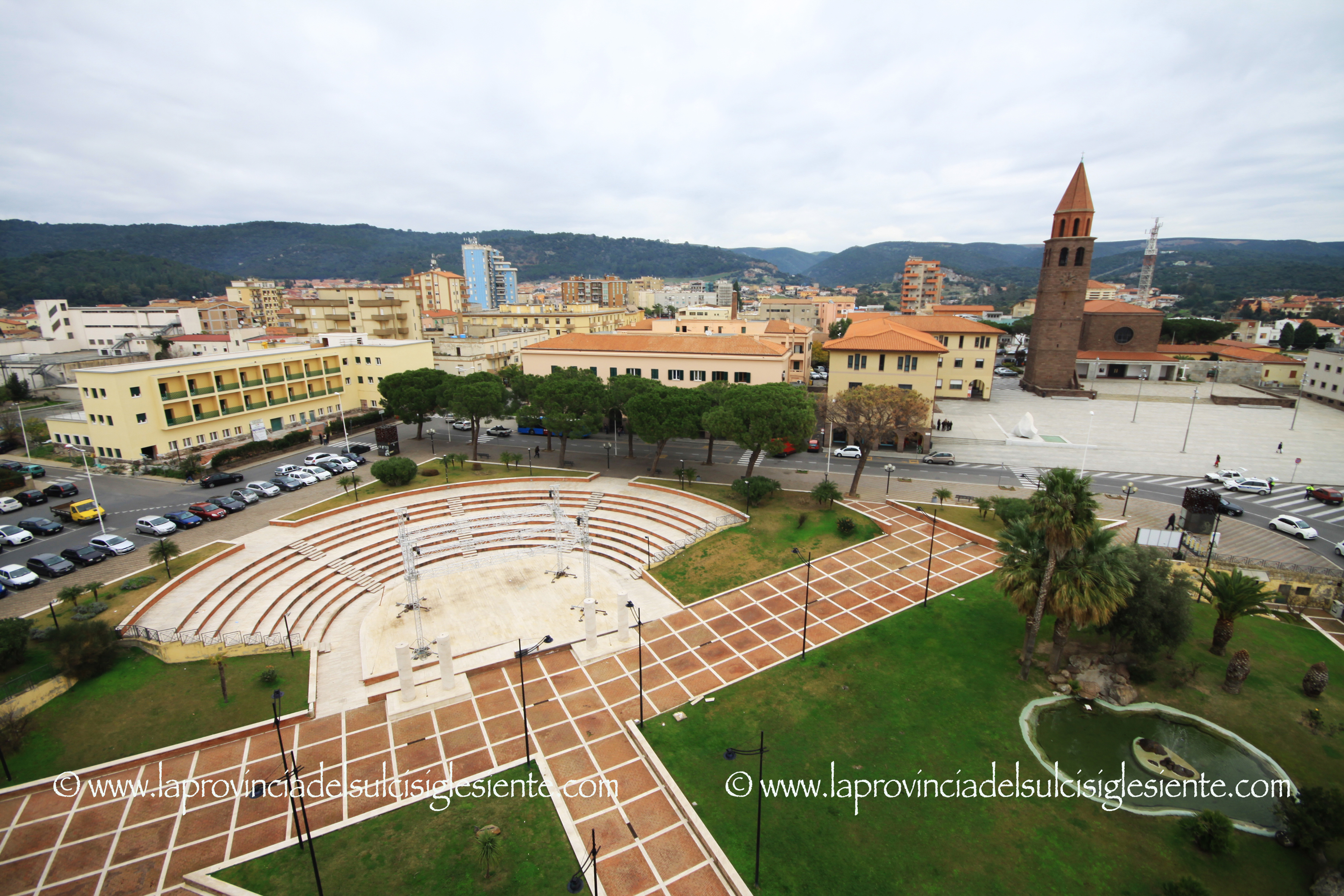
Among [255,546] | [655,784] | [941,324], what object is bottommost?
[655,784]

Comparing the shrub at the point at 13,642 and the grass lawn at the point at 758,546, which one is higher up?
the shrub at the point at 13,642

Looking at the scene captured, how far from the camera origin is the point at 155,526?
31.0 meters

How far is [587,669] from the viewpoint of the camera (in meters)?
22.7

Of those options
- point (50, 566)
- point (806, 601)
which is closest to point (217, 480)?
point (50, 566)

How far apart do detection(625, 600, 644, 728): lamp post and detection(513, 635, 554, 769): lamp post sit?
3.68 metres

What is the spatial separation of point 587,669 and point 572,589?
675 centimetres

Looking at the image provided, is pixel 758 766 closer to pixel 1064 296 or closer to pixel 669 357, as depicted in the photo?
pixel 669 357

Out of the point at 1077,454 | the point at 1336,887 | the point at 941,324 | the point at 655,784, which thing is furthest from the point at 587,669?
the point at 941,324

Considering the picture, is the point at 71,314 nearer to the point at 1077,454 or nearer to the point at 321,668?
the point at 321,668

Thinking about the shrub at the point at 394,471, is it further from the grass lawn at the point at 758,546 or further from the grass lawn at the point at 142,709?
A: the grass lawn at the point at 758,546

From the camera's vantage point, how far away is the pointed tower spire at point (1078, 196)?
6600cm

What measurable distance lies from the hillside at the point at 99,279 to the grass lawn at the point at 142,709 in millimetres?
163223

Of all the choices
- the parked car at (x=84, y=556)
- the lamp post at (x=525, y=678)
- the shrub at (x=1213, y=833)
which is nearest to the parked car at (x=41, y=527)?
the parked car at (x=84, y=556)

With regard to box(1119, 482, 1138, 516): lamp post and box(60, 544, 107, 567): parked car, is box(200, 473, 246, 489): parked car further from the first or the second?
box(1119, 482, 1138, 516): lamp post
